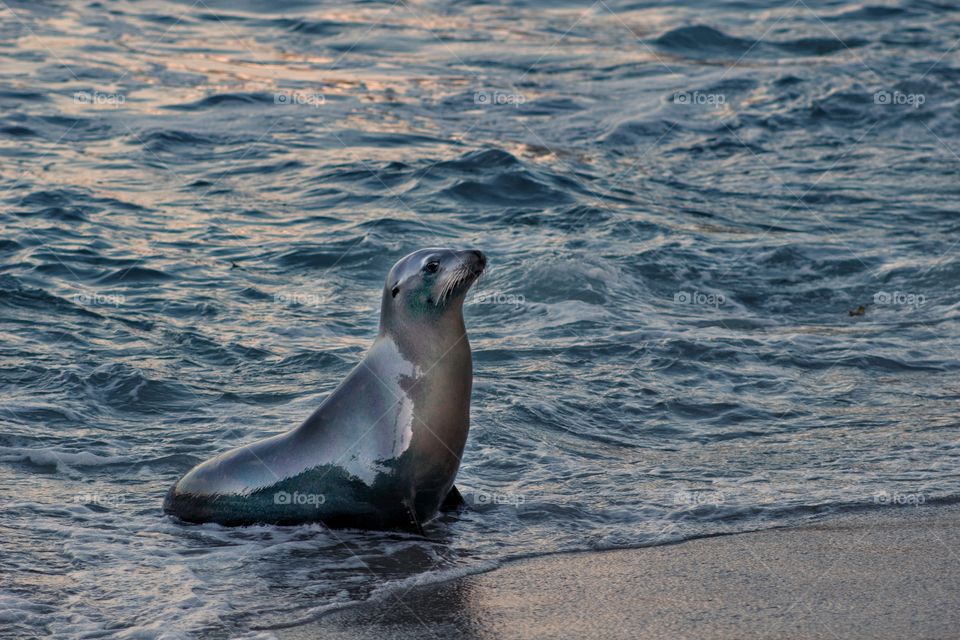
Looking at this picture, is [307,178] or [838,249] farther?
[307,178]

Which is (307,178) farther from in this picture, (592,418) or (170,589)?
(170,589)

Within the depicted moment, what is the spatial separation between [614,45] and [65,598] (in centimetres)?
1669

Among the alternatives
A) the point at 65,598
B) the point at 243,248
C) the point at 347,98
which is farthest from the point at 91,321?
the point at 347,98

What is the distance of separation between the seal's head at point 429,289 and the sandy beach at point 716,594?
1197 mm

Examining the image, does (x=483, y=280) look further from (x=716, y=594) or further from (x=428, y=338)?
(x=716, y=594)

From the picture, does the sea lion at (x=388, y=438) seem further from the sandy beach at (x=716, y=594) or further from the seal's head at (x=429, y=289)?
the sandy beach at (x=716, y=594)

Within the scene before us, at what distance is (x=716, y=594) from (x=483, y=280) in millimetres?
5869

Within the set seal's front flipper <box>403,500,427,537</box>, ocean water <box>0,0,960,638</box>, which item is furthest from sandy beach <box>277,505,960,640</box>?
seal's front flipper <box>403,500,427,537</box>

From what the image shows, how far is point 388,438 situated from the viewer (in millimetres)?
5863

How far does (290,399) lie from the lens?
321 inches

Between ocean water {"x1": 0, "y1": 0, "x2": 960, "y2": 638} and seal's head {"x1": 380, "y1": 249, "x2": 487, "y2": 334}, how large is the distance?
96 centimetres

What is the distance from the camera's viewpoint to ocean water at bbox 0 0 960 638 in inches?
235

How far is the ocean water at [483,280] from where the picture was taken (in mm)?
5980

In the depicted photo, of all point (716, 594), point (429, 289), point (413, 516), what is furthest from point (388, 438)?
point (716, 594)
